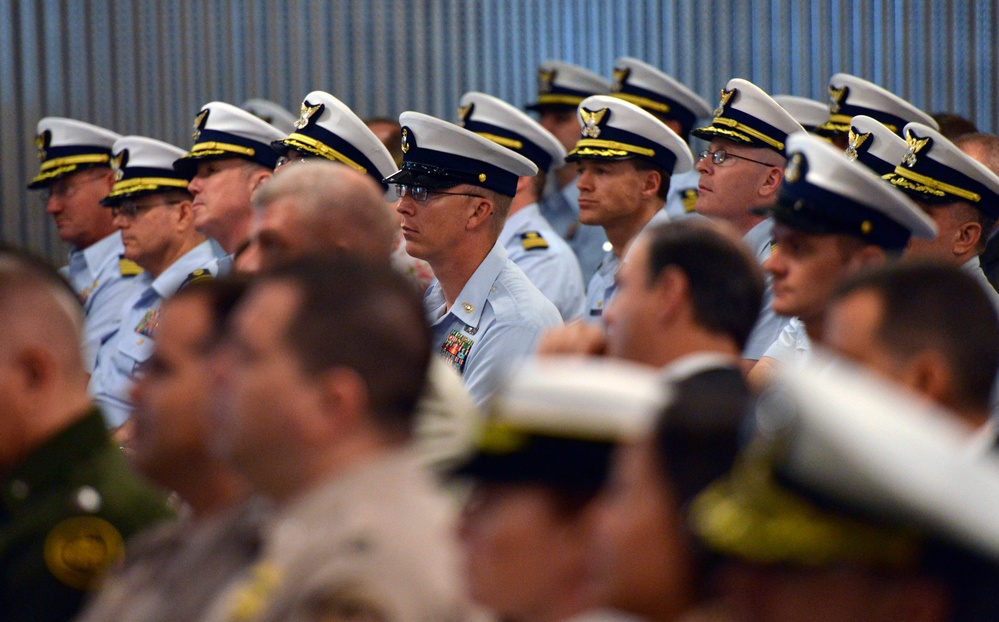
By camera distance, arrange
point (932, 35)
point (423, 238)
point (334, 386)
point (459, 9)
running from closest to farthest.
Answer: point (334, 386)
point (423, 238)
point (932, 35)
point (459, 9)

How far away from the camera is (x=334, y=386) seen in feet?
5.78

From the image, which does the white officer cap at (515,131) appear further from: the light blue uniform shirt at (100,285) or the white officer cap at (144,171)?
the light blue uniform shirt at (100,285)

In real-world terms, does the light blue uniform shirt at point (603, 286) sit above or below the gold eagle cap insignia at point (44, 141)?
below

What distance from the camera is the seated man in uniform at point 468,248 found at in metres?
3.67

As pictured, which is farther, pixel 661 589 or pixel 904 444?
pixel 661 589

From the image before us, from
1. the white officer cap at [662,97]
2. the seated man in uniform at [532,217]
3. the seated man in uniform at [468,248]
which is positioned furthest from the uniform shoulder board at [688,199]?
the seated man in uniform at [468,248]

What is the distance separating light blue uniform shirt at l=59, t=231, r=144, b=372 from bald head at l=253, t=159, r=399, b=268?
208cm

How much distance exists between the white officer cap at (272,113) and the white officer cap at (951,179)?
324 centimetres

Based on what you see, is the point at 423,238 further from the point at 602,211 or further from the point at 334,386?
the point at 334,386

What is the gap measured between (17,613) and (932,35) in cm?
495

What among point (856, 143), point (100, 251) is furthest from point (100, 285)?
point (856, 143)

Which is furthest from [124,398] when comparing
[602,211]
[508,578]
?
[508,578]

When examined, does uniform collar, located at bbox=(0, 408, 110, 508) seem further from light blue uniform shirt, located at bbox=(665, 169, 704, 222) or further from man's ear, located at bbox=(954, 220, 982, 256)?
light blue uniform shirt, located at bbox=(665, 169, 704, 222)

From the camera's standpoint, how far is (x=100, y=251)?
565 centimetres
